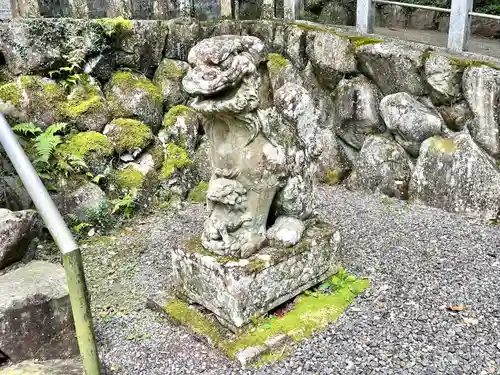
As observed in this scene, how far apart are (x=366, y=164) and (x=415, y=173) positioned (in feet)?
2.31

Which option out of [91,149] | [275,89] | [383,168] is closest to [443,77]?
[383,168]

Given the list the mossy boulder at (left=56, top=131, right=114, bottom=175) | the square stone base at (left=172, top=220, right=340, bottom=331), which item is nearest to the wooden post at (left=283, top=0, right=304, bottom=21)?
the mossy boulder at (left=56, top=131, right=114, bottom=175)

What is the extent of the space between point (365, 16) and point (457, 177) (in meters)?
2.62

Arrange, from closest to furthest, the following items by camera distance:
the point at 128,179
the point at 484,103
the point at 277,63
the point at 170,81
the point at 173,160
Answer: the point at 484,103
the point at 128,179
the point at 173,160
the point at 277,63
the point at 170,81

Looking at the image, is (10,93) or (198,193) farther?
(198,193)

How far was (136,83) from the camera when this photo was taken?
753 centimetres

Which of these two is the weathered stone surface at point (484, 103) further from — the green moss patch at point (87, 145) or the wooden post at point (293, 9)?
the green moss patch at point (87, 145)

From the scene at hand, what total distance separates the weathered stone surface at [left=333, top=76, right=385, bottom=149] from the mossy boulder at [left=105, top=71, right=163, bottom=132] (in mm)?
2542

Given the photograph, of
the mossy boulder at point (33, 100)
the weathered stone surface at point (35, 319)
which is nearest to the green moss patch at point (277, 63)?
the mossy boulder at point (33, 100)

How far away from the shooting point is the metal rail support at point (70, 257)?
2.64 m

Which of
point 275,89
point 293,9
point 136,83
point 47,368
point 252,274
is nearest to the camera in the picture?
point 47,368

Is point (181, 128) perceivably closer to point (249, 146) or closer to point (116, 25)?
point (116, 25)

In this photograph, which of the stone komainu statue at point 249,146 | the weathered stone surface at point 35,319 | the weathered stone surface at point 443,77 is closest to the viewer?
the stone komainu statue at point 249,146

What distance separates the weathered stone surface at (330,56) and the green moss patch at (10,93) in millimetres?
3862
